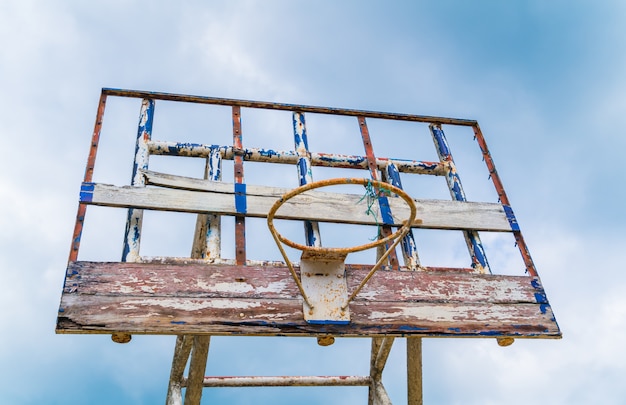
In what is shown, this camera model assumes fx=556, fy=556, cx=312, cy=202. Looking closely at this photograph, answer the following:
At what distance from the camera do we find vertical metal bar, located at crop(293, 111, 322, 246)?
168 inches

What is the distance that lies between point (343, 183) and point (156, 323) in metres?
1.42

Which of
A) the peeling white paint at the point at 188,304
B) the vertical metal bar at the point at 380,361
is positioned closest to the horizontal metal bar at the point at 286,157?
the peeling white paint at the point at 188,304

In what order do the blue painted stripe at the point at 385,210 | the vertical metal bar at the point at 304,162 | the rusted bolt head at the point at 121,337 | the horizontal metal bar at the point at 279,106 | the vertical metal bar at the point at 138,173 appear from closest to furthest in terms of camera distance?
the rusted bolt head at the point at 121,337 → the vertical metal bar at the point at 138,173 → the vertical metal bar at the point at 304,162 → the blue painted stripe at the point at 385,210 → the horizontal metal bar at the point at 279,106

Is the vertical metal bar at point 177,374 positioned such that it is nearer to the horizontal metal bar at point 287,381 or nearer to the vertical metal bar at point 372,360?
the horizontal metal bar at point 287,381

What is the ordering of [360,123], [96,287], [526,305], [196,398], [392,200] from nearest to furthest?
[96,287]
[526,305]
[392,200]
[196,398]
[360,123]

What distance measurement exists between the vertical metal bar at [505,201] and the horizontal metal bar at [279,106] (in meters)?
0.30

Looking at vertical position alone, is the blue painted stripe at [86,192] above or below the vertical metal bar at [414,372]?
above

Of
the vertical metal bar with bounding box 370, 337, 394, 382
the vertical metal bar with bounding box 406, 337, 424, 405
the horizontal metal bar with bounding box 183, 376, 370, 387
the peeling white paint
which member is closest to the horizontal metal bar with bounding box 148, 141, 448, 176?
the peeling white paint

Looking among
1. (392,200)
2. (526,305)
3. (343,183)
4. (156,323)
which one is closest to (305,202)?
(392,200)

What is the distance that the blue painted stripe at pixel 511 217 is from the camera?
185 inches

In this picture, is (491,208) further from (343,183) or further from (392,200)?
(343,183)

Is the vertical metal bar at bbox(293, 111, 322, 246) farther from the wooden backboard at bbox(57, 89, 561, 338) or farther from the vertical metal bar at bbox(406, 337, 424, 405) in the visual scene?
the vertical metal bar at bbox(406, 337, 424, 405)

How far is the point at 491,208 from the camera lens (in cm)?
479

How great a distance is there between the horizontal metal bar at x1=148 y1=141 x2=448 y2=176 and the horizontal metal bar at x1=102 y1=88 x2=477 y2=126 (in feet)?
1.94
